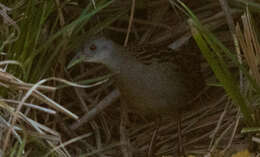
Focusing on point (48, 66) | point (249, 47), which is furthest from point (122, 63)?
point (249, 47)

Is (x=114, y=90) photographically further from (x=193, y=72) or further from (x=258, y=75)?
(x=258, y=75)

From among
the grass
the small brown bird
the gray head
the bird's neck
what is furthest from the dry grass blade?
the gray head

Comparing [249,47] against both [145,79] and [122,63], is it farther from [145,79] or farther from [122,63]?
[122,63]

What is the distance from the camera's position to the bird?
3221 millimetres

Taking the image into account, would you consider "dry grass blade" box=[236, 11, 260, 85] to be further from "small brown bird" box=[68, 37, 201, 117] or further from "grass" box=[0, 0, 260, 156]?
"small brown bird" box=[68, 37, 201, 117]

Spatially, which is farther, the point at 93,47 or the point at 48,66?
the point at 93,47

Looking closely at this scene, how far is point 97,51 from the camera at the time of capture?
3396 mm

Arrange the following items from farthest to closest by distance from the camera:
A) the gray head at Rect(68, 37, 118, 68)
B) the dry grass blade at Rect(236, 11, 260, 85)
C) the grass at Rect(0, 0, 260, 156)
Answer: the gray head at Rect(68, 37, 118, 68) → the dry grass blade at Rect(236, 11, 260, 85) → the grass at Rect(0, 0, 260, 156)

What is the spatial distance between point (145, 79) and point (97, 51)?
1.49ft

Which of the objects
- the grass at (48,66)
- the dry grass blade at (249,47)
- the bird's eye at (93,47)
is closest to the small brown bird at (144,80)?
the bird's eye at (93,47)

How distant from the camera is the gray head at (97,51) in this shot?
3.35m

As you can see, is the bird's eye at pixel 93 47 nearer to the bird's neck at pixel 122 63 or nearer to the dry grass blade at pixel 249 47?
the bird's neck at pixel 122 63

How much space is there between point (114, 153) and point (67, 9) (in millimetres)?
1195

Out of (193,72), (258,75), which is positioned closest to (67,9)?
(193,72)
